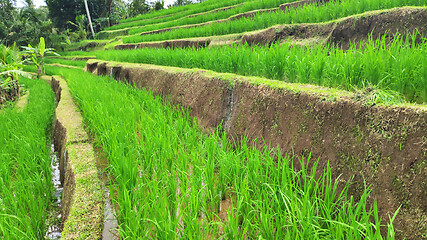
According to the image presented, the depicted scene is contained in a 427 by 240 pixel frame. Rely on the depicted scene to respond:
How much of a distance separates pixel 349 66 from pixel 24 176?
2409 mm

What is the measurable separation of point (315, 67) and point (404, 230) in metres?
1.01

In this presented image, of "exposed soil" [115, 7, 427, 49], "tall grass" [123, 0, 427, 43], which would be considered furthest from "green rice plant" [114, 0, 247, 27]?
"exposed soil" [115, 7, 427, 49]

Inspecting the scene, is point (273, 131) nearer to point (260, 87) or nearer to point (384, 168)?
point (260, 87)

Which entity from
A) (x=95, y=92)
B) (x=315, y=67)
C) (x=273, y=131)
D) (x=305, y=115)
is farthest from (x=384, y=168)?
(x=95, y=92)

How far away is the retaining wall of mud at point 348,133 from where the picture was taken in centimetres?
88

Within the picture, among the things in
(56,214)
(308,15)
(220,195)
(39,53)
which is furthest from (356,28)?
(39,53)

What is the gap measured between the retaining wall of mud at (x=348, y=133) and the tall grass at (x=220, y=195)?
0.28 ft

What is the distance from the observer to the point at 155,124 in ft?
6.94

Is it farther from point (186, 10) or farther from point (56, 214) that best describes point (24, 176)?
point (186, 10)

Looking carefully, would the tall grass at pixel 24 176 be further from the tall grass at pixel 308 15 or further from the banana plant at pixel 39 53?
the banana plant at pixel 39 53

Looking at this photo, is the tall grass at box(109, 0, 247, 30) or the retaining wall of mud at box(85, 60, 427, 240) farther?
the tall grass at box(109, 0, 247, 30)

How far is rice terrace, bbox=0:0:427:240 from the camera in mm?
956

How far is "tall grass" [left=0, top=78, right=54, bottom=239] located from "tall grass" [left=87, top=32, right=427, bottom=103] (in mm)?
1783

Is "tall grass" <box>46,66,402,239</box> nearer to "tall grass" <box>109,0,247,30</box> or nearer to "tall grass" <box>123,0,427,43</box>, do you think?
"tall grass" <box>123,0,427,43</box>
